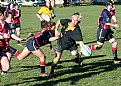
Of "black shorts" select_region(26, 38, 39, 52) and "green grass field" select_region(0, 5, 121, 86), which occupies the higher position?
"black shorts" select_region(26, 38, 39, 52)

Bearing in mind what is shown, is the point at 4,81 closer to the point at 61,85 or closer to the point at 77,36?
the point at 61,85

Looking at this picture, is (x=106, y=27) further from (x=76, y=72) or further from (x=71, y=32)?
(x=71, y=32)

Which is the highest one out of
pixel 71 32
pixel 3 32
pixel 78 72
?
pixel 3 32

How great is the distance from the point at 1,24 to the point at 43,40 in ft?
4.51

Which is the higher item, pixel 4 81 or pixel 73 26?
pixel 73 26

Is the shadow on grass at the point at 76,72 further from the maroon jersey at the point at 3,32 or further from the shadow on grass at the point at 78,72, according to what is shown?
the maroon jersey at the point at 3,32

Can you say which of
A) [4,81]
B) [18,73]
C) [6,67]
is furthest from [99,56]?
[6,67]

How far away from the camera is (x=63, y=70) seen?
9.83m

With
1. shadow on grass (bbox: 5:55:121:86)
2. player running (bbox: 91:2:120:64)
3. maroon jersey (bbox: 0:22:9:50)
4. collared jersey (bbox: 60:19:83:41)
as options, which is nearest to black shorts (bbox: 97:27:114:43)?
player running (bbox: 91:2:120:64)

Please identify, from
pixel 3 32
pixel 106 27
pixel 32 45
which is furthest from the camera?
pixel 106 27

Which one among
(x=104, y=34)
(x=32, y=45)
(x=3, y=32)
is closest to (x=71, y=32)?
(x=32, y=45)

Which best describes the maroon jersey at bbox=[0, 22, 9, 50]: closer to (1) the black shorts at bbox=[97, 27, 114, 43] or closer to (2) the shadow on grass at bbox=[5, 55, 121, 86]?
(2) the shadow on grass at bbox=[5, 55, 121, 86]

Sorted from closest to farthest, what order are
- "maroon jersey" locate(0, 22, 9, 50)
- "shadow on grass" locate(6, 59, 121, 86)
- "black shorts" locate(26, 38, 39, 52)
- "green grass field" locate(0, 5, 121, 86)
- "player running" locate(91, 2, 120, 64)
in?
"maroon jersey" locate(0, 22, 9, 50), "green grass field" locate(0, 5, 121, 86), "shadow on grass" locate(6, 59, 121, 86), "black shorts" locate(26, 38, 39, 52), "player running" locate(91, 2, 120, 64)

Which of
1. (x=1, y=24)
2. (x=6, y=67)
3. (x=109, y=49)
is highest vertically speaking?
(x=1, y=24)
